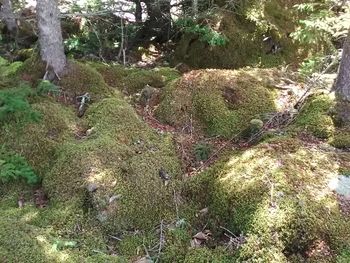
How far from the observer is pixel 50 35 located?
6312mm

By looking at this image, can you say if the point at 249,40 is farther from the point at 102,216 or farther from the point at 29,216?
the point at 29,216

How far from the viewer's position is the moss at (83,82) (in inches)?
249

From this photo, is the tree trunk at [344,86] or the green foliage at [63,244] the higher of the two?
the tree trunk at [344,86]

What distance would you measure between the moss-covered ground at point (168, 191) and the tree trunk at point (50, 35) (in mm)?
857

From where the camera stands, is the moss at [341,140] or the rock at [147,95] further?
the rock at [147,95]

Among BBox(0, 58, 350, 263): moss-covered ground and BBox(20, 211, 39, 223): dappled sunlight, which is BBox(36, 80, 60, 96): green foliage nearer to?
BBox(0, 58, 350, 263): moss-covered ground

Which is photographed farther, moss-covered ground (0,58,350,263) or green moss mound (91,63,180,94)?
green moss mound (91,63,180,94)

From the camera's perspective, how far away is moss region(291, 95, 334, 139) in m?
4.93

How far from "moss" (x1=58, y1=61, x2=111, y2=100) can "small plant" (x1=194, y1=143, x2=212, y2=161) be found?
1.99 metres

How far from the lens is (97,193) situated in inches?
164

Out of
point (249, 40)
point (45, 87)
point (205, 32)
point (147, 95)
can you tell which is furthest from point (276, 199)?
point (249, 40)

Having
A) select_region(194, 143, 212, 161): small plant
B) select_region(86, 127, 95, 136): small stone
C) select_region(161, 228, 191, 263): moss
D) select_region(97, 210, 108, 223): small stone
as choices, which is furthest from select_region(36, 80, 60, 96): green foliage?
select_region(161, 228, 191, 263): moss

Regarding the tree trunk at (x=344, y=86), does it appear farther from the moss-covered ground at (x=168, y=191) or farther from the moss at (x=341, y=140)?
the moss at (x=341, y=140)

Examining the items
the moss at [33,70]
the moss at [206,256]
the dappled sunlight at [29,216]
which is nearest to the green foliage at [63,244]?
the dappled sunlight at [29,216]
